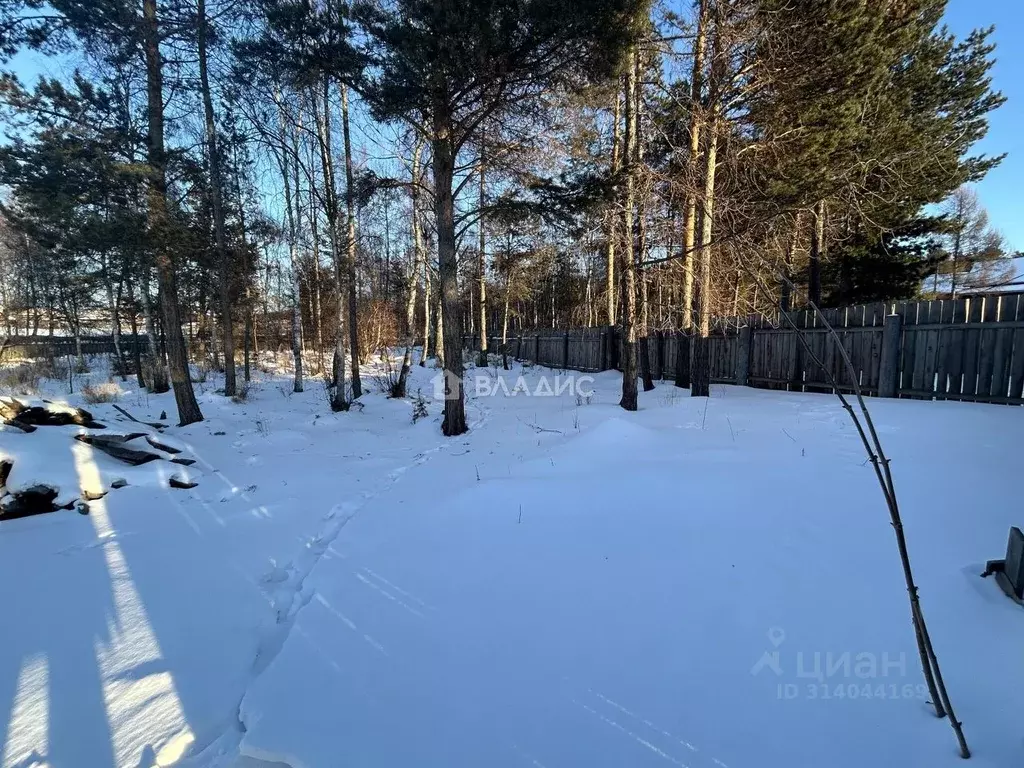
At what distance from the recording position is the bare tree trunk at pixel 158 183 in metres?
7.75

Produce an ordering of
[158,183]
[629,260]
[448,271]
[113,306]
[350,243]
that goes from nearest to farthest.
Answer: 1. [158,183]
2. [448,271]
3. [629,260]
4. [350,243]
5. [113,306]

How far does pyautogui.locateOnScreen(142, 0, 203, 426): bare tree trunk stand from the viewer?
25.4 feet

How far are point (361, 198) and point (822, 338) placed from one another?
9.66 m

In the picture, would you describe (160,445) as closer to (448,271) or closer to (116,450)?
(116,450)

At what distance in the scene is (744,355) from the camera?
11977mm

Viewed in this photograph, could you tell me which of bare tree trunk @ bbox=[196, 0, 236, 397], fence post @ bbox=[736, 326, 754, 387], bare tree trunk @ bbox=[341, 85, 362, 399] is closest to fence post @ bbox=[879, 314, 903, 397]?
fence post @ bbox=[736, 326, 754, 387]

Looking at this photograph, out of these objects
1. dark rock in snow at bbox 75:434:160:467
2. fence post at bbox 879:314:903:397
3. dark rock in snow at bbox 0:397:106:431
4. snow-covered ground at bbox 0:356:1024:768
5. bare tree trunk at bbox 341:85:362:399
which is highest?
bare tree trunk at bbox 341:85:362:399

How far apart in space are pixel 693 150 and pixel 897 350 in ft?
17.0

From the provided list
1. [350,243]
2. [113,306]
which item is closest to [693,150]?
[350,243]

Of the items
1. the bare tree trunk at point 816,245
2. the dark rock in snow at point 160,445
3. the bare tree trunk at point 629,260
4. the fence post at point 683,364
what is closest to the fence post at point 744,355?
the fence post at point 683,364

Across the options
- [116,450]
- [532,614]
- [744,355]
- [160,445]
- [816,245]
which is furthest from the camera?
[816,245]

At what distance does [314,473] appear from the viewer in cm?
630

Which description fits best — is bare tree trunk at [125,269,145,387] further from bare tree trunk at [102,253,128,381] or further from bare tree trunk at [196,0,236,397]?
bare tree trunk at [196,0,236,397]

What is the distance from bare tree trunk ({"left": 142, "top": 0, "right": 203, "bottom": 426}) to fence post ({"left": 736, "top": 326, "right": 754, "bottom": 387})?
41.4ft
